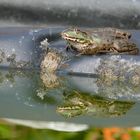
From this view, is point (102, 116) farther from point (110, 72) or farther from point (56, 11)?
point (56, 11)

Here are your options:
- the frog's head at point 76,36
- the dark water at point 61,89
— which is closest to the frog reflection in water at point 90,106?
the dark water at point 61,89

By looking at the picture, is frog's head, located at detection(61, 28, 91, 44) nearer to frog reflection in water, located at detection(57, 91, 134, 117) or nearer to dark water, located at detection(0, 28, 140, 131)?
dark water, located at detection(0, 28, 140, 131)

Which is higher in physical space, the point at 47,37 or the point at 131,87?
the point at 47,37

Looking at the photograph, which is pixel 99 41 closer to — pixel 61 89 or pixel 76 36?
pixel 76 36

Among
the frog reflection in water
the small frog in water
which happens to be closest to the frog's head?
the small frog in water

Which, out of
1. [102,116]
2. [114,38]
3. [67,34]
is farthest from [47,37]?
[102,116]

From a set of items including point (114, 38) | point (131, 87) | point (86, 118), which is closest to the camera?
point (86, 118)

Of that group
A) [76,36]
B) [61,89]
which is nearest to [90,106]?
[61,89]
